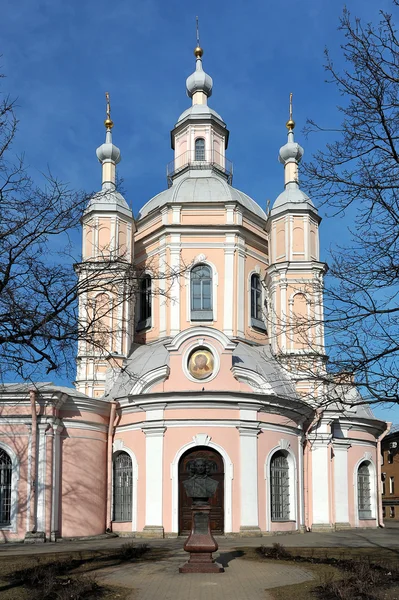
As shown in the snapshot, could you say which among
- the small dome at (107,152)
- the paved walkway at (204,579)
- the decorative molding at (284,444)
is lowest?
the paved walkway at (204,579)

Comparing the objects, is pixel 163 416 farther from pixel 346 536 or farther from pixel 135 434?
pixel 346 536

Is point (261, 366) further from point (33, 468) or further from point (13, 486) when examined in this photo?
point (13, 486)

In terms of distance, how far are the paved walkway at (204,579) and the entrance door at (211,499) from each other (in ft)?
19.6

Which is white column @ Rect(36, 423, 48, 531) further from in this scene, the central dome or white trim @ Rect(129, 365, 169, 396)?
the central dome

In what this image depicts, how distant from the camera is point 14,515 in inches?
827

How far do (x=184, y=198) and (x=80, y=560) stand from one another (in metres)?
16.0

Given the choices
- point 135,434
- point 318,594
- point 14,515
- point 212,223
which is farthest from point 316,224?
point 318,594

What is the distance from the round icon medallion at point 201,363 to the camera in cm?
2269

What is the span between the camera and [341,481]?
2627cm

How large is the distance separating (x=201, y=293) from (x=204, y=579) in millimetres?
15690

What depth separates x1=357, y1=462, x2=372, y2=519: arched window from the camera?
89.2ft

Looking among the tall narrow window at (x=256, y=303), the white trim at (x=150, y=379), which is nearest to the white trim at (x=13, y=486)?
the white trim at (x=150, y=379)

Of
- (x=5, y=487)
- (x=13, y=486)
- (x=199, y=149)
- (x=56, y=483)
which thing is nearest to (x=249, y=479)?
(x=56, y=483)

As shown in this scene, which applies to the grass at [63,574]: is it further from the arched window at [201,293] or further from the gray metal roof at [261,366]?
the arched window at [201,293]
